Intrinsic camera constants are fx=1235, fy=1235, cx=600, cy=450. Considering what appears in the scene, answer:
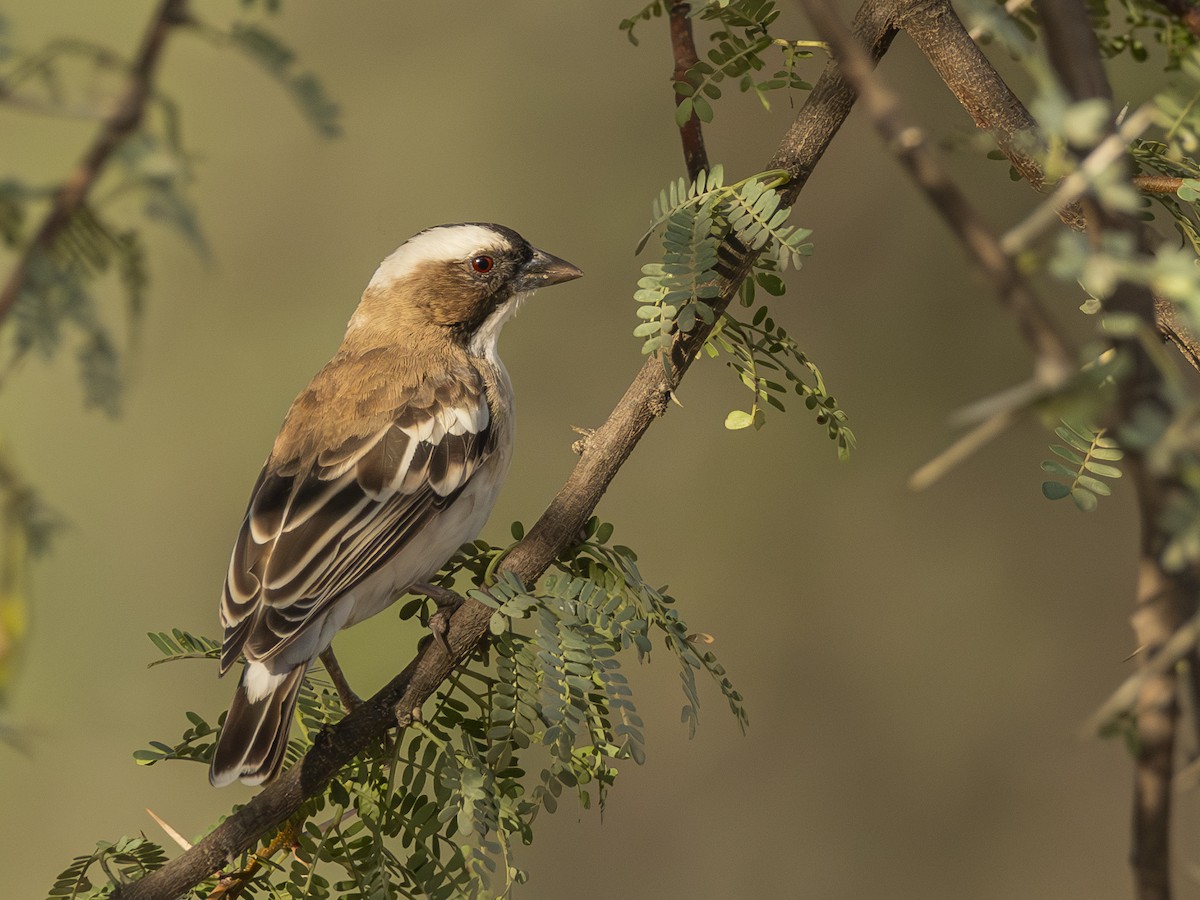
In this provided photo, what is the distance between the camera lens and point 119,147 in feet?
2.37

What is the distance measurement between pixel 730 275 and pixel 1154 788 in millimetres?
1181

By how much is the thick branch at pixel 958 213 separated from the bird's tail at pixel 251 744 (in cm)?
182

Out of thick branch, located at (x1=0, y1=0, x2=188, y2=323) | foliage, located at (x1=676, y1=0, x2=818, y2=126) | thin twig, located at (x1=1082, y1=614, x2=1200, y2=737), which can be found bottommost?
thin twig, located at (x1=1082, y1=614, x2=1200, y2=737)

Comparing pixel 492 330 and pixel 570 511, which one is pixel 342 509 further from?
pixel 570 511

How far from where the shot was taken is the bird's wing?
2723mm

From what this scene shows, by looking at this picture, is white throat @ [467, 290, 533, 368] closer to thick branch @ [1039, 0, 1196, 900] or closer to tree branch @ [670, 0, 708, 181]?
tree branch @ [670, 0, 708, 181]

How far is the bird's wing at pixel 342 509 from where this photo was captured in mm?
2723

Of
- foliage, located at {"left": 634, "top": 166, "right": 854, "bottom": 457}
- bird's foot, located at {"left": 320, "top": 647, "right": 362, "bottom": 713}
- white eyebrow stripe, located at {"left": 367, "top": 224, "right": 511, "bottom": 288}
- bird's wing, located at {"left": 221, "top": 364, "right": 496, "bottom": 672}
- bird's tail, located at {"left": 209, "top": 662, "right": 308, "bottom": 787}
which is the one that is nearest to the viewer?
foliage, located at {"left": 634, "top": 166, "right": 854, "bottom": 457}

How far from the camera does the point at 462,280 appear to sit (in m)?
3.83

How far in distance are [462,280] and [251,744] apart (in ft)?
6.32

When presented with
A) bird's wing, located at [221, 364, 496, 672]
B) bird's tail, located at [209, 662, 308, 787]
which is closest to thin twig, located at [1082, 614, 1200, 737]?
bird's tail, located at [209, 662, 308, 787]

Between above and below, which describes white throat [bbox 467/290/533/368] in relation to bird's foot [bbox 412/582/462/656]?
above

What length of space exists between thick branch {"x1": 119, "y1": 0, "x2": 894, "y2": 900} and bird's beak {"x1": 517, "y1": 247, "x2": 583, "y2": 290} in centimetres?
191

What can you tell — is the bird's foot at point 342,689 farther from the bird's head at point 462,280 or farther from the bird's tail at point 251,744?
the bird's head at point 462,280
